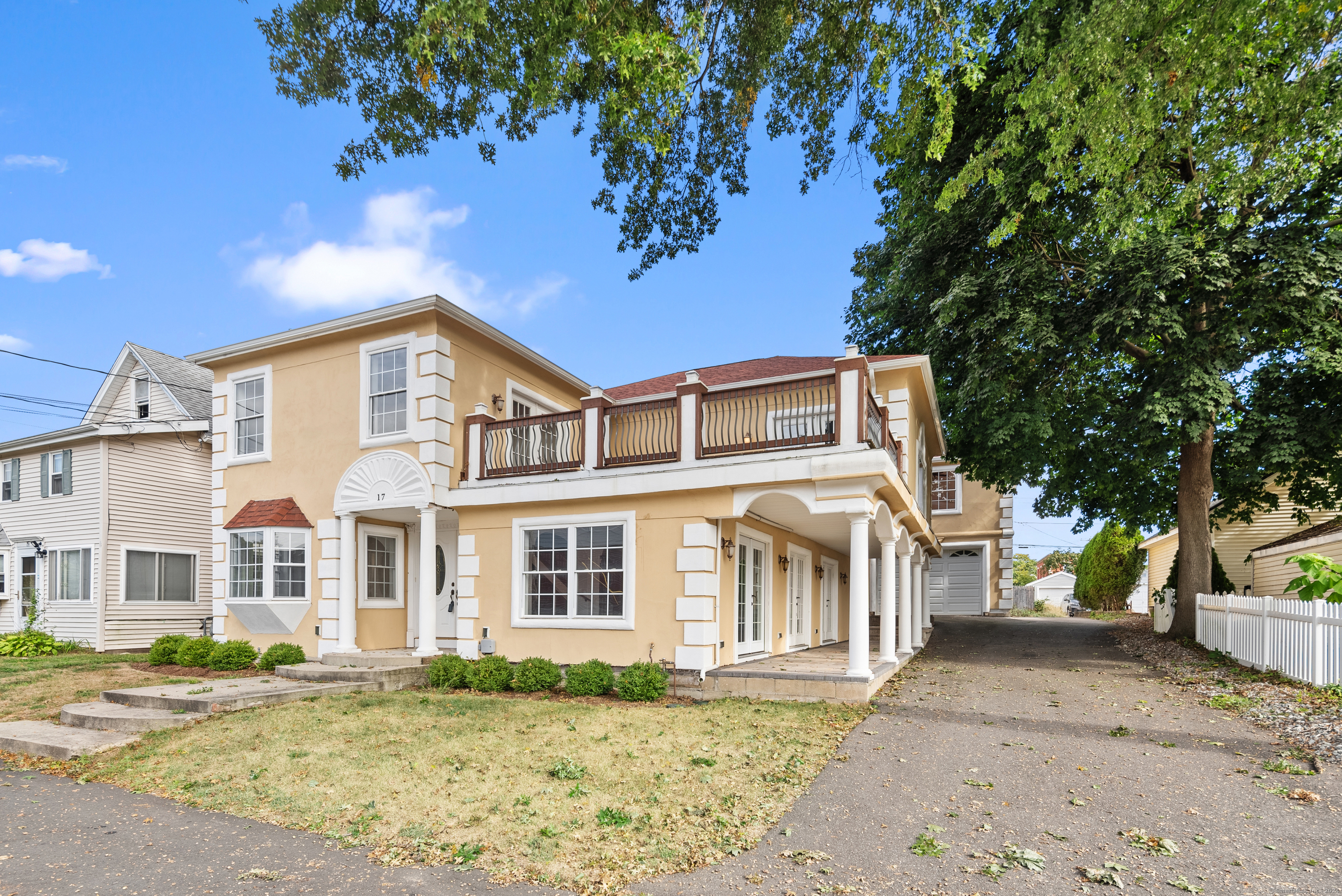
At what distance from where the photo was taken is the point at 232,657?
12.3 meters

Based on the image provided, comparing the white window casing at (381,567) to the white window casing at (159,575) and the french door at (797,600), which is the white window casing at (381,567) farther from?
the white window casing at (159,575)

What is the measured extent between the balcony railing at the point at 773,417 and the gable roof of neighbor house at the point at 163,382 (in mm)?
14020

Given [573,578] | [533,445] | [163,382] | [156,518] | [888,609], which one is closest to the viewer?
[573,578]

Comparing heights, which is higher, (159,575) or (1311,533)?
(1311,533)

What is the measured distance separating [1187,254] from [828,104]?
22.9ft

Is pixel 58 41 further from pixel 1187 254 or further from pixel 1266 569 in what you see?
pixel 1266 569

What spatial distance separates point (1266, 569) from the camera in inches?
786

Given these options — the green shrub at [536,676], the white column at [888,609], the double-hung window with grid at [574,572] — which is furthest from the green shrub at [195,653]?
the white column at [888,609]

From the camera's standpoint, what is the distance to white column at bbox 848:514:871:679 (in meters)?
9.27

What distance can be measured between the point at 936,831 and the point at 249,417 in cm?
1344

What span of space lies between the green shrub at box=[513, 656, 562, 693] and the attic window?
577 inches

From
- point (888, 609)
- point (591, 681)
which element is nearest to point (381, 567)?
point (591, 681)

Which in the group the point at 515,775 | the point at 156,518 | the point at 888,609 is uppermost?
the point at 156,518

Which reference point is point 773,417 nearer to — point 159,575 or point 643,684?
point 643,684
